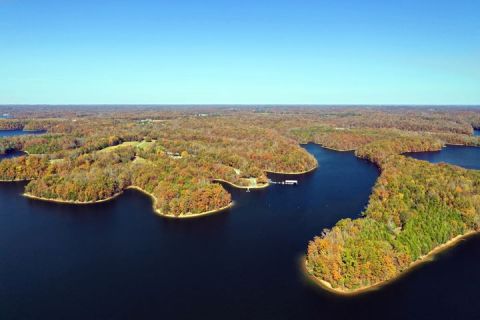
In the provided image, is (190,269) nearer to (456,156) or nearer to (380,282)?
(380,282)

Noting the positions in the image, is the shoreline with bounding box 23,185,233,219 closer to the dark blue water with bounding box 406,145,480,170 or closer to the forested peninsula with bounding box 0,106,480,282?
the forested peninsula with bounding box 0,106,480,282

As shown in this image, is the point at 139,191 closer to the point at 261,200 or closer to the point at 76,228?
the point at 76,228


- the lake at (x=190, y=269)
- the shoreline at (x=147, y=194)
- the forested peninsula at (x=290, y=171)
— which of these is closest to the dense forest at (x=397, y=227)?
the forested peninsula at (x=290, y=171)

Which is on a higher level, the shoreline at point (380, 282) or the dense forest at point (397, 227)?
the dense forest at point (397, 227)

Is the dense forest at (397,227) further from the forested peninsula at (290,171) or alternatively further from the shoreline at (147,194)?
the shoreline at (147,194)

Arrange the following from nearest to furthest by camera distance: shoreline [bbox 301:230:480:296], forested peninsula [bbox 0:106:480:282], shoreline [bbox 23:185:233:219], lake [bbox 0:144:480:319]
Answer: lake [bbox 0:144:480:319], shoreline [bbox 301:230:480:296], forested peninsula [bbox 0:106:480:282], shoreline [bbox 23:185:233:219]

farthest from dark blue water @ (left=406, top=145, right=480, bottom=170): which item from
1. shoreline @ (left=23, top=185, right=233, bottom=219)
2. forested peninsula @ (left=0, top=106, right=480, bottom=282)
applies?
shoreline @ (left=23, top=185, right=233, bottom=219)
